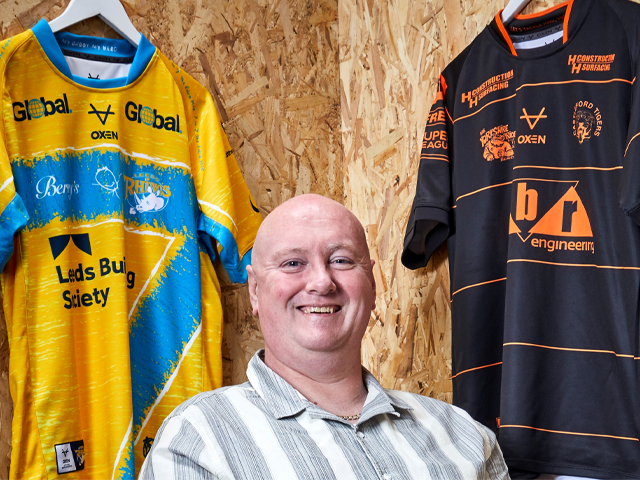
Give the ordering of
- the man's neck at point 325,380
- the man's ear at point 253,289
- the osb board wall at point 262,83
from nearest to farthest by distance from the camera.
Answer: the man's neck at point 325,380, the man's ear at point 253,289, the osb board wall at point 262,83

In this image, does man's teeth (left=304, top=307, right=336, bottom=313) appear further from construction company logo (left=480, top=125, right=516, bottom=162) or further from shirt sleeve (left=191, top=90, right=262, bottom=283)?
construction company logo (left=480, top=125, right=516, bottom=162)

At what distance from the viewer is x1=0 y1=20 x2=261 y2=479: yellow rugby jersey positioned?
4.61 feet

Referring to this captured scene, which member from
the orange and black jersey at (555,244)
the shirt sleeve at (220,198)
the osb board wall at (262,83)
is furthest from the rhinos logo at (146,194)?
the orange and black jersey at (555,244)

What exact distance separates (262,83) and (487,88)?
0.82 metres

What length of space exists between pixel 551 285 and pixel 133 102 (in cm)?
122

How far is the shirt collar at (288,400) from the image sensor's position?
108 centimetres

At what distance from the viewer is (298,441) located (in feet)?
3.42

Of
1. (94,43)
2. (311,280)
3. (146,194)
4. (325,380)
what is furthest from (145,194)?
(325,380)

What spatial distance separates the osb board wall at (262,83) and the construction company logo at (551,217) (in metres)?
0.88

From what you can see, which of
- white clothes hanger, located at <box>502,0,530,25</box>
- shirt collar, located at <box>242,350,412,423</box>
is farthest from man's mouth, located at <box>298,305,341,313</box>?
white clothes hanger, located at <box>502,0,530,25</box>

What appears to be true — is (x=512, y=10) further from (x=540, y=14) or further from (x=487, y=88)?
(x=487, y=88)

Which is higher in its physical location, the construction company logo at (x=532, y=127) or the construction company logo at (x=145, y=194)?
the construction company logo at (x=532, y=127)

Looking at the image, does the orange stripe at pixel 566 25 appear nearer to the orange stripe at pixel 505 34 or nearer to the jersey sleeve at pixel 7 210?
the orange stripe at pixel 505 34

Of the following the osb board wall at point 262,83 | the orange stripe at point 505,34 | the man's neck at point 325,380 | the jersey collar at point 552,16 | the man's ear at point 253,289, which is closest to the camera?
the man's neck at point 325,380
